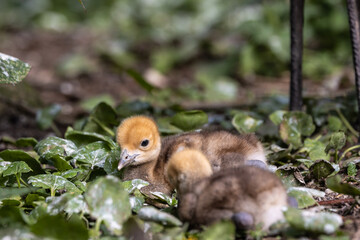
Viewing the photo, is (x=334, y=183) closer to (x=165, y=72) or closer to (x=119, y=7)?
(x=165, y=72)

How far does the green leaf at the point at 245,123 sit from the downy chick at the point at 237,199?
1.29 meters

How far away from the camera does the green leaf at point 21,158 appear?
3.21m

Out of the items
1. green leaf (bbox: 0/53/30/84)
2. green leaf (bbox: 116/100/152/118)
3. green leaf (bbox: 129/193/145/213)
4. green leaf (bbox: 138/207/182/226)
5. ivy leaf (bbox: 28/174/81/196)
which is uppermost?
green leaf (bbox: 0/53/30/84)

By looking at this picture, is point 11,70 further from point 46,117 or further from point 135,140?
point 46,117

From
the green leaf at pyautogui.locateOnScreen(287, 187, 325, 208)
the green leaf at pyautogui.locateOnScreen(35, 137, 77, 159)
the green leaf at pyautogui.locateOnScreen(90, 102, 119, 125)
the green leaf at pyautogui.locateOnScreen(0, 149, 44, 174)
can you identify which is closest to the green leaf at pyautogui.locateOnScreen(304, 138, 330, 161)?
the green leaf at pyautogui.locateOnScreen(287, 187, 325, 208)

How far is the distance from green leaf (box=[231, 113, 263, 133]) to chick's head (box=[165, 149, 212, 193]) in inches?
48.0

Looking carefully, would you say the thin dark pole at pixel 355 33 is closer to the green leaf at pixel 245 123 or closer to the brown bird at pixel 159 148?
the green leaf at pixel 245 123

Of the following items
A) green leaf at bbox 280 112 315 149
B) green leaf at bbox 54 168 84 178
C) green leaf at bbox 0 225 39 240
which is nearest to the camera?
green leaf at bbox 0 225 39 240

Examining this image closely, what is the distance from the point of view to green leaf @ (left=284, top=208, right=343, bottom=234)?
2326 mm

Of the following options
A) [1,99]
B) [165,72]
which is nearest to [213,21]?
[165,72]

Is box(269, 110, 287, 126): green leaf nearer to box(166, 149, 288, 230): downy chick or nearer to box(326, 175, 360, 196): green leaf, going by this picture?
box(326, 175, 360, 196): green leaf

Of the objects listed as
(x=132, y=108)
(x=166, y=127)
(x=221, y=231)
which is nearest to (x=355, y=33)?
(x=166, y=127)

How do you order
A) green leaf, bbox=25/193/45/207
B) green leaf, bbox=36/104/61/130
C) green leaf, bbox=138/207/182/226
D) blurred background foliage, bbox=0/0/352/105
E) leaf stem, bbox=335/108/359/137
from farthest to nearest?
1. blurred background foliage, bbox=0/0/352/105
2. green leaf, bbox=36/104/61/130
3. leaf stem, bbox=335/108/359/137
4. green leaf, bbox=25/193/45/207
5. green leaf, bbox=138/207/182/226

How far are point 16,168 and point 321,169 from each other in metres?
1.66
